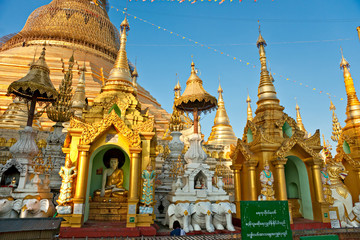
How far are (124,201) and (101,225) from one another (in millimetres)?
1160

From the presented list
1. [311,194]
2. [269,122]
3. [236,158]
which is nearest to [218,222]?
[236,158]

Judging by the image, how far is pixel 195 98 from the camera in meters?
9.92

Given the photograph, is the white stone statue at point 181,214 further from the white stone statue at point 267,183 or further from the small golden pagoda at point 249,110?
the small golden pagoda at point 249,110

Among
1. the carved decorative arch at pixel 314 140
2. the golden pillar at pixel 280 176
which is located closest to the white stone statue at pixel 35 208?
the golden pillar at pixel 280 176

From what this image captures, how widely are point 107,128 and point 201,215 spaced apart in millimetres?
3918

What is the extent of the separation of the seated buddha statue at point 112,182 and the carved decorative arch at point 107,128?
1.53 m

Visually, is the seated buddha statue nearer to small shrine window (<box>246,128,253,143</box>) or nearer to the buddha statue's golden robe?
the buddha statue's golden robe

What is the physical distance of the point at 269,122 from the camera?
9.48m

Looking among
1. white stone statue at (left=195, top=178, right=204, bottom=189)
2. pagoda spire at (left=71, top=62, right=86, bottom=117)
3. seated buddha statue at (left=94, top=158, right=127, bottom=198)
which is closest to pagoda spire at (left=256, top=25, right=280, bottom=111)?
white stone statue at (left=195, top=178, right=204, bottom=189)

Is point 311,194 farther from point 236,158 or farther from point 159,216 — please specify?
point 159,216

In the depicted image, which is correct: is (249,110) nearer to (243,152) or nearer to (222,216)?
(243,152)

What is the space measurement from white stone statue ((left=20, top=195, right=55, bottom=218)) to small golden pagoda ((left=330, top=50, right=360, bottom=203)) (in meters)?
12.0

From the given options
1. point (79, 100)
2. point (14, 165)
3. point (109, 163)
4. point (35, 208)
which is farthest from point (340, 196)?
point (79, 100)

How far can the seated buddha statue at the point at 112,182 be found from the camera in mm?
7773
